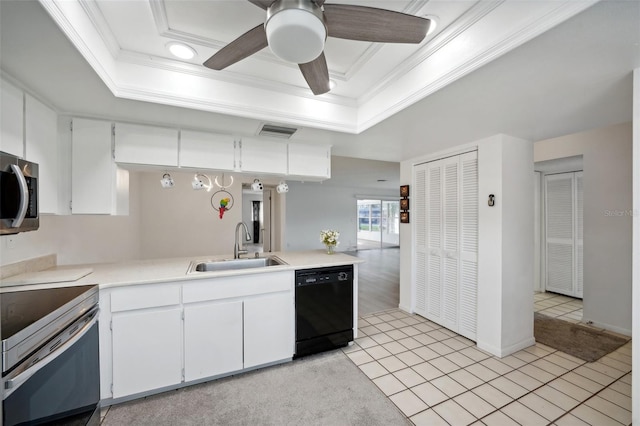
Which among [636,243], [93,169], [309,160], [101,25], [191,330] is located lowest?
[191,330]

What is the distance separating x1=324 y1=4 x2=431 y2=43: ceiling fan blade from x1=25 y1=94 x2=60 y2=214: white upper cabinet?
200 cm

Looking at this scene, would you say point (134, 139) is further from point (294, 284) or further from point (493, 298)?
point (493, 298)

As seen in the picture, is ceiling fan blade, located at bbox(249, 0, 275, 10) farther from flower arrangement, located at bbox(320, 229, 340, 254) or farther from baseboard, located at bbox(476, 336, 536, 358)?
baseboard, located at bbox(476, 336, 536, 358)

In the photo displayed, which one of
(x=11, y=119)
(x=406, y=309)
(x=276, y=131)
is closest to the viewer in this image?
(x=11, y=119)

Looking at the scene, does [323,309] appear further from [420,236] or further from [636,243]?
[636,243]

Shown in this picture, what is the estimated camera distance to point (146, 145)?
2305 mm

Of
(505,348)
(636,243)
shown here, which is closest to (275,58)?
(636,243)

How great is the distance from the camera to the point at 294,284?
248 cm

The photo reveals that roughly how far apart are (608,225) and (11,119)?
5.47m

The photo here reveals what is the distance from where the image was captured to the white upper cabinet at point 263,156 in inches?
103

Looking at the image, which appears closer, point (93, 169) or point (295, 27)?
point (295, 27)

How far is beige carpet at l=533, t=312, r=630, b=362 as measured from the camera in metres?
2.67

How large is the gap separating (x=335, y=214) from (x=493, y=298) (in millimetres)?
6718

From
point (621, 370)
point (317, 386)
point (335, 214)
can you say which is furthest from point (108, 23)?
point (335, 214)
